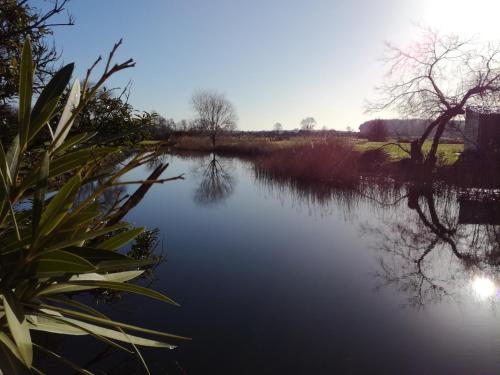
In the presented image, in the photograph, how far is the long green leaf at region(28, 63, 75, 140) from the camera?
45.8 inches

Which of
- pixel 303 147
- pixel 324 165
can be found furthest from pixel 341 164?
pixel 303 147

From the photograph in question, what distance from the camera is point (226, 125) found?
1891 inches

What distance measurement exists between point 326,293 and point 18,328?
478cm

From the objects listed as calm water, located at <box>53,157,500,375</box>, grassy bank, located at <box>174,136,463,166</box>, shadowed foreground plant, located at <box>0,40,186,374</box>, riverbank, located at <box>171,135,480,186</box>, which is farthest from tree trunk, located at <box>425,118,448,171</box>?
shadowed foreground plant, located at <box>0,40,186,374</box>

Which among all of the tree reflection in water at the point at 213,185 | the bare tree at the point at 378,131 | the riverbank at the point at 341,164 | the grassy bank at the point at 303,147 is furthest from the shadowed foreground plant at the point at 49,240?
the bare tree at the point at 378,131

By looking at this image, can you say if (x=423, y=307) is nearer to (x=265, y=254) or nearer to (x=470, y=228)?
(x=265, y=254)

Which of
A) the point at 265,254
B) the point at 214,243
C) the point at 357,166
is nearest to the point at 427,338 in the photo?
the point at 265,254

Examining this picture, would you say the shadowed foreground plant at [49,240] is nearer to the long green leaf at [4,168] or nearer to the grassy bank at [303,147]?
the long green leaf at [4,168]

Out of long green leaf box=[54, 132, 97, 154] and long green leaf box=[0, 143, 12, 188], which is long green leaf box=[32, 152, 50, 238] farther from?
long green leaf box=[54, 132, 97, 154]

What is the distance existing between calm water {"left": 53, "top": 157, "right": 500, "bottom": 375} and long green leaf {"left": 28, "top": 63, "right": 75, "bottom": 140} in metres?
2.96

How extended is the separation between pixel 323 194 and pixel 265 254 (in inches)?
220

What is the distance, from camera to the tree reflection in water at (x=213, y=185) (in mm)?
13180

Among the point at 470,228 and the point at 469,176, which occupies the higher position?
the point at 469,176

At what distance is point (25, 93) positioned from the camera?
1083mm
